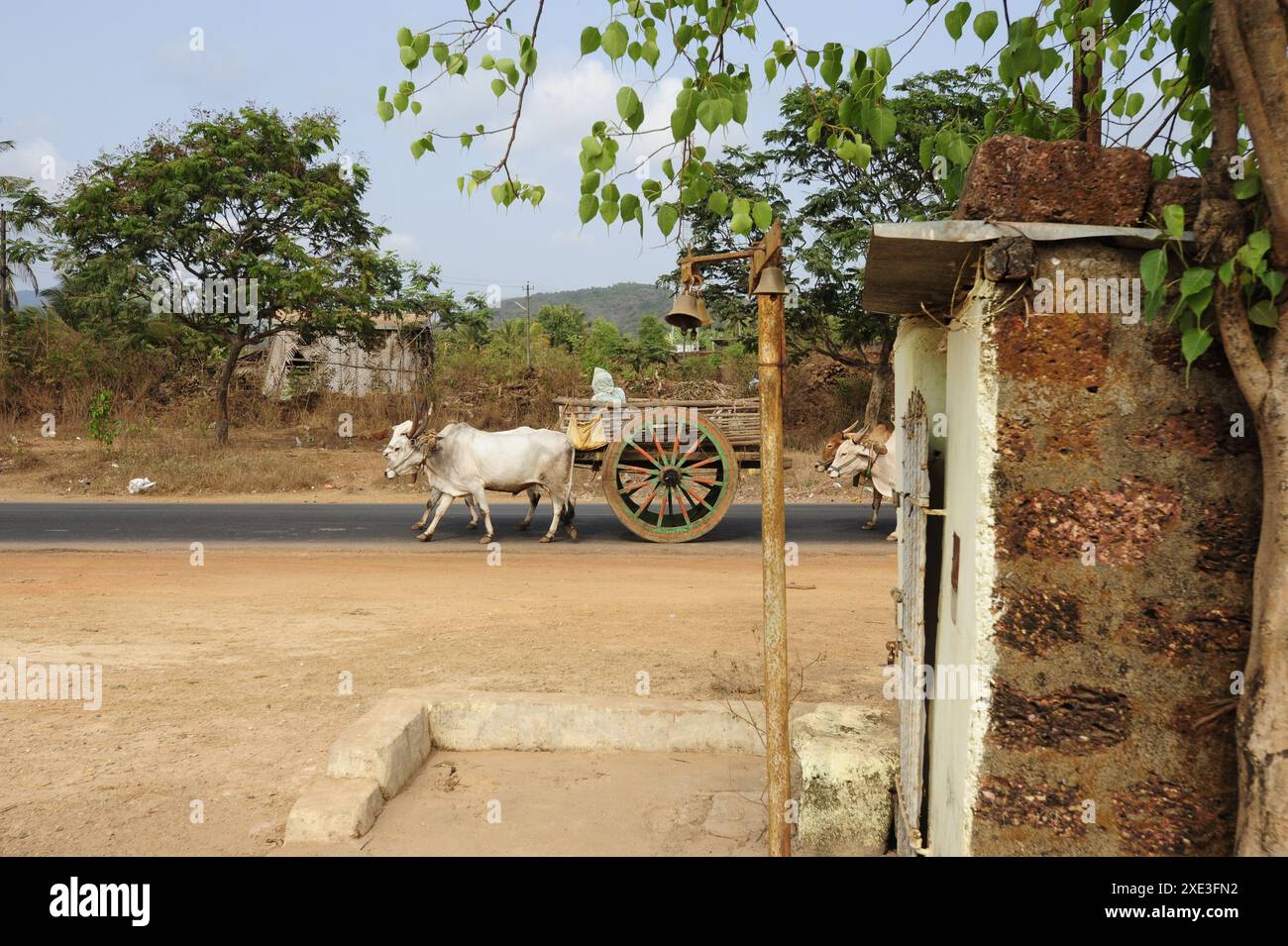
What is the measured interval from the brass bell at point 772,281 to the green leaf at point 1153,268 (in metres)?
1.12

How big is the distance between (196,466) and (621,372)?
35.0ft

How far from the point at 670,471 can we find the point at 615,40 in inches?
→ 360

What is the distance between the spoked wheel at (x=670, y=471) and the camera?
39.5 feet

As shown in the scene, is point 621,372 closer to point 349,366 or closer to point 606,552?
point 349,366

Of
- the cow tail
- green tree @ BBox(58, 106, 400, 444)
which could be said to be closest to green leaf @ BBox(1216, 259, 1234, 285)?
the cow tail

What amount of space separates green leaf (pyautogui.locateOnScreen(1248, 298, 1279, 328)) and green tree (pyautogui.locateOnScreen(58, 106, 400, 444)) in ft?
60.5

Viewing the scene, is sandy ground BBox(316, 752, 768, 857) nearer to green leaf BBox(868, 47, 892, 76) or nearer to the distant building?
green leaf BBox(868, 47, 892, 76)

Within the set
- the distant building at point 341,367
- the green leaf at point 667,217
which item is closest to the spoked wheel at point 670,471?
the green leaf at point 667,217

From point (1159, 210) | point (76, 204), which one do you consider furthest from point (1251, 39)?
point (76, 204)

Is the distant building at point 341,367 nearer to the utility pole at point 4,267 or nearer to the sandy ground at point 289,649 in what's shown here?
the utility pole at point 4,267

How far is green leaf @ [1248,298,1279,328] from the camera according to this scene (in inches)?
107

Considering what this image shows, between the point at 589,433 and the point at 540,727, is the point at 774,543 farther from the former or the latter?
the point at 589,433

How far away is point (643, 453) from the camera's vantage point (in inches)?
473

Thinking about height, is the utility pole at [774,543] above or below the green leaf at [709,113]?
below
